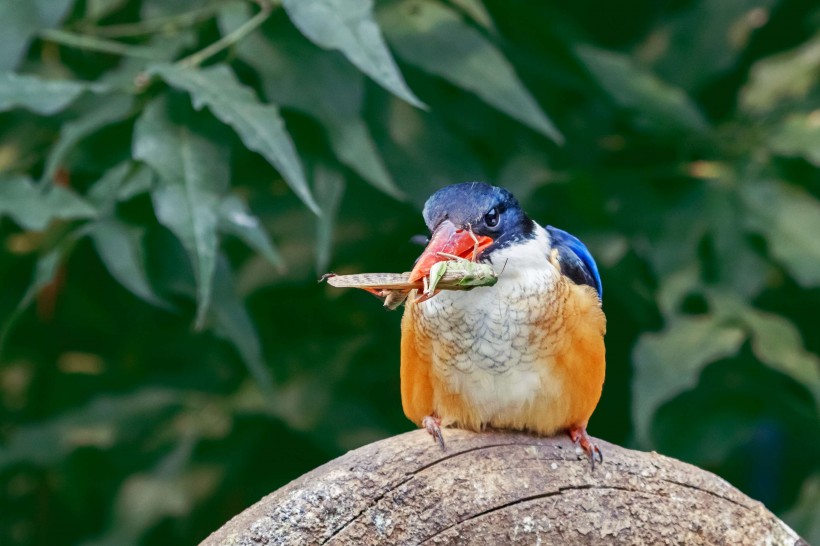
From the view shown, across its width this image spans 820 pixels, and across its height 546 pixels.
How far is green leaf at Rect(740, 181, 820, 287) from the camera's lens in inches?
134

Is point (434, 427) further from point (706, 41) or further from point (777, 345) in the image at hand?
point (706, 41)

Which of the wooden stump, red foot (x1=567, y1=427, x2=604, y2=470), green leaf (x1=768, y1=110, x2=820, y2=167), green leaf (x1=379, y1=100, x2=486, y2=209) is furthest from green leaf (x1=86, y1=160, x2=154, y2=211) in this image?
green leaf (x1=768, y1=110, x2=820, y2=167)

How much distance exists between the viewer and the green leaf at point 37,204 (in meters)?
2.90

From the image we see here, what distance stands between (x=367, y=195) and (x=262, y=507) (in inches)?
64.4

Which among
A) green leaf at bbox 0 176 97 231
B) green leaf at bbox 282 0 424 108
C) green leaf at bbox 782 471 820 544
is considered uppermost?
green leaf at bbox 282 0 424 108

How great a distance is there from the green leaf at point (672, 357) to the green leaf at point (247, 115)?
112cm

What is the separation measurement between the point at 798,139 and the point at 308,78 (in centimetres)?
156

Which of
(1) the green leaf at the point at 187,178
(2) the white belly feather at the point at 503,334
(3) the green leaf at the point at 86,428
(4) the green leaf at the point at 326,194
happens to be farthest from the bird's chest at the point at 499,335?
(3) the green leaf at the point at 86,428

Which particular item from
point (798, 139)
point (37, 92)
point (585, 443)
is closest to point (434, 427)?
point (585, 443)

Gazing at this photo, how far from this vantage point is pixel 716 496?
2.16 metres

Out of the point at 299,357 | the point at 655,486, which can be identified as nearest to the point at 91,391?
the point at 299,357

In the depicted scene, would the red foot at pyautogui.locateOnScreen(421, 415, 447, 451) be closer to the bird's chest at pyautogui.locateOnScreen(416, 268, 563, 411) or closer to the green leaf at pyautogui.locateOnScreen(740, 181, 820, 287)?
the bird's chest at pyautogui.locateOnScreen(416, 268, 563, 411)

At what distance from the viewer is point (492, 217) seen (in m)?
2.22

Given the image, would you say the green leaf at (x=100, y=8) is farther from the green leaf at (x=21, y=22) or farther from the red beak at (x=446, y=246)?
the red beak at (x=446, y=246)
